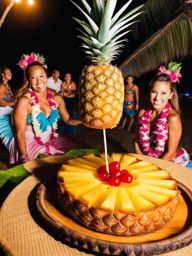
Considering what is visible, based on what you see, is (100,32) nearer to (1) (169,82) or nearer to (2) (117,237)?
(2) (117,237)

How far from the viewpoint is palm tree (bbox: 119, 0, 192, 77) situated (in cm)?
623

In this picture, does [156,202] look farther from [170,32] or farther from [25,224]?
[170,32]

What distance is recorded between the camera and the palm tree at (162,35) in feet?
20.4

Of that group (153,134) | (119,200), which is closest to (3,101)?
(153,134)

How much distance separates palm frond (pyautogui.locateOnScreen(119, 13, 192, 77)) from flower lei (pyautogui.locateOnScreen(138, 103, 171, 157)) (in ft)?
11.3

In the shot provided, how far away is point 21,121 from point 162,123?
1718 millimetres

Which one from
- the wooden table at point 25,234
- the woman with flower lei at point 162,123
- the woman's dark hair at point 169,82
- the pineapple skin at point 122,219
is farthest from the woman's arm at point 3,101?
the pineapple skin at point 122,219

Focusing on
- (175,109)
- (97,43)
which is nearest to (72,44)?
(175,109)

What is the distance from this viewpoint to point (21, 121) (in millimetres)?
3418

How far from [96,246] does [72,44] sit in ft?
69.4

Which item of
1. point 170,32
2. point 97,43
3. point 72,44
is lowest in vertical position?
point 97,43

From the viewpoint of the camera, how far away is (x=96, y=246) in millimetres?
1319

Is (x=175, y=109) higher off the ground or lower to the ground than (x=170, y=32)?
lower

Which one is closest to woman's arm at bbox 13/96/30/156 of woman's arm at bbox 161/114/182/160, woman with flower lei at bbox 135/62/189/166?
woman with flower lei at bbox 135/62/189/166
